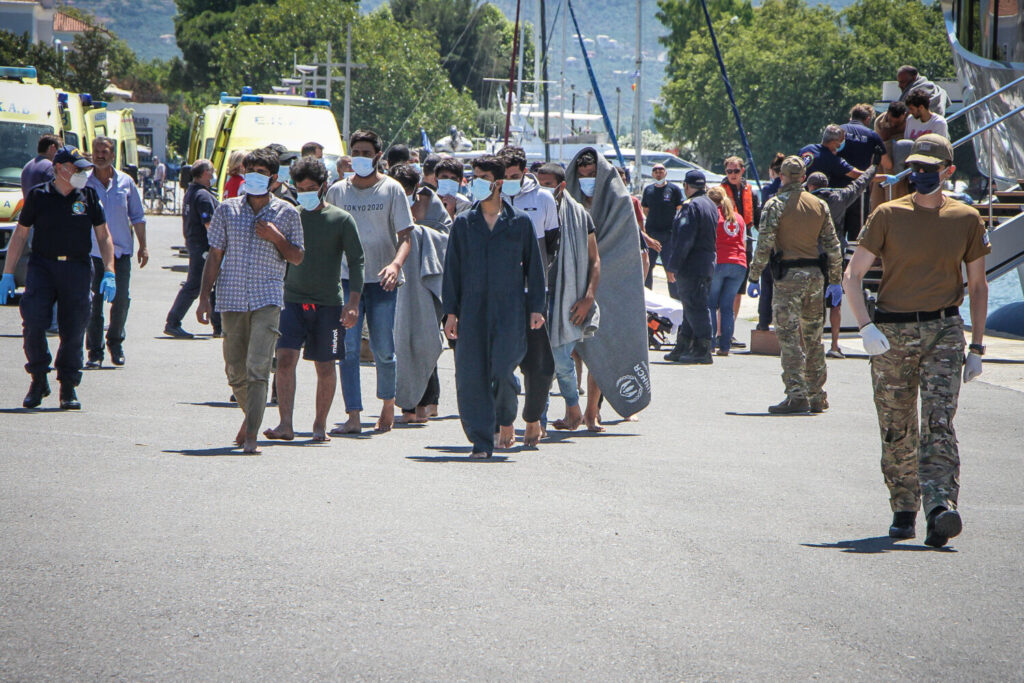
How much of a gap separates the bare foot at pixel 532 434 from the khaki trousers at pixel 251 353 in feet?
5.88

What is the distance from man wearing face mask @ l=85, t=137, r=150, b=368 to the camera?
40.7ft

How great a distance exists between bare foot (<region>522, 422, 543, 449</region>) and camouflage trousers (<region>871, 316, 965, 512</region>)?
116 inches

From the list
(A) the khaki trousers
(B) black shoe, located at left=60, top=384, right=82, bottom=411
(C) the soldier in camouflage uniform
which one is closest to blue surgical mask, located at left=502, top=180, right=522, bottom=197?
(A) the khaki trousers

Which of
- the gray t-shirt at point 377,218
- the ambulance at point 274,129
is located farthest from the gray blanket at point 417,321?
the ambulance at point 274,129

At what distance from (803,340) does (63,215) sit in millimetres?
5820

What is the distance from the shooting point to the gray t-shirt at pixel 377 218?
31.0 feet

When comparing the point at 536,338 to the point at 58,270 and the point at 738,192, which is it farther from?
the point at 738,192

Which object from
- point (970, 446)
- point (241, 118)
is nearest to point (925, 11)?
point (241, 118)

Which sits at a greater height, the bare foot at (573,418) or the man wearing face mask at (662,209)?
the man wearing face mask at (662,209)

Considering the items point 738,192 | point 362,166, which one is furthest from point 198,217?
point 738,192

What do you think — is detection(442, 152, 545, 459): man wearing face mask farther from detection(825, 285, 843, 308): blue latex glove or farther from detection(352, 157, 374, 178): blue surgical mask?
detection(825, 285, 843, 308): blue latex glove

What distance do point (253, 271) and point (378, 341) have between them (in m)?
1.47

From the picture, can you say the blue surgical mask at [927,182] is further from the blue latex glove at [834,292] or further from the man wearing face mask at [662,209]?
the man wearing face mask at [662,209]

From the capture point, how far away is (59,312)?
1011 cm
